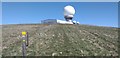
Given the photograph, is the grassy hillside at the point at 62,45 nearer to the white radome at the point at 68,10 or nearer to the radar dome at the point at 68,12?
the white radome at the point at 68,10

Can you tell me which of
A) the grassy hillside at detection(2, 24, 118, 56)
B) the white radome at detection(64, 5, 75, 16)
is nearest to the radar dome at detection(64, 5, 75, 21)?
the white radome at detection(64, 5, 75, 16)

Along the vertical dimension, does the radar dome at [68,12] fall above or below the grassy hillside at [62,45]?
below

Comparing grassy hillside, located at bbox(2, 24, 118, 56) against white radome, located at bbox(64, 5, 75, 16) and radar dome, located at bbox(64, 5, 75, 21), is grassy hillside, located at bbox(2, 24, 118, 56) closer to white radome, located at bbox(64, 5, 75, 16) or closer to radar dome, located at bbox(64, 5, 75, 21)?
white radome, located at bbox(64, 5, 75, 16)

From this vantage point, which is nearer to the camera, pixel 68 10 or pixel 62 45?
pixel 62 45

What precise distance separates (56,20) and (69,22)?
13.6 feet

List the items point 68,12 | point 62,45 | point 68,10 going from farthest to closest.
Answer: point 68,12 < point 68,10 < point 62,45

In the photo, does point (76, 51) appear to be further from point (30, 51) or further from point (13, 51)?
point (13, 51)

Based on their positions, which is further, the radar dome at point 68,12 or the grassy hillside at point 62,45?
the radar dome at point 68,12

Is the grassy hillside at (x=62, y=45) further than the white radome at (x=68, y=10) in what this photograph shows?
No

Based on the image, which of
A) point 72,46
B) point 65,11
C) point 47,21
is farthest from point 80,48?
point 47,21

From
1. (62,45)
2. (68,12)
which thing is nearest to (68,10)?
(68,12)

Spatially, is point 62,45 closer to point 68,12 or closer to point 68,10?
point 68,10

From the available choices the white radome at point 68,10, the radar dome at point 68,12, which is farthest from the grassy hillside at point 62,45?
the radar dome at point 68,12

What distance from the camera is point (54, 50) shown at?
2475 cm
